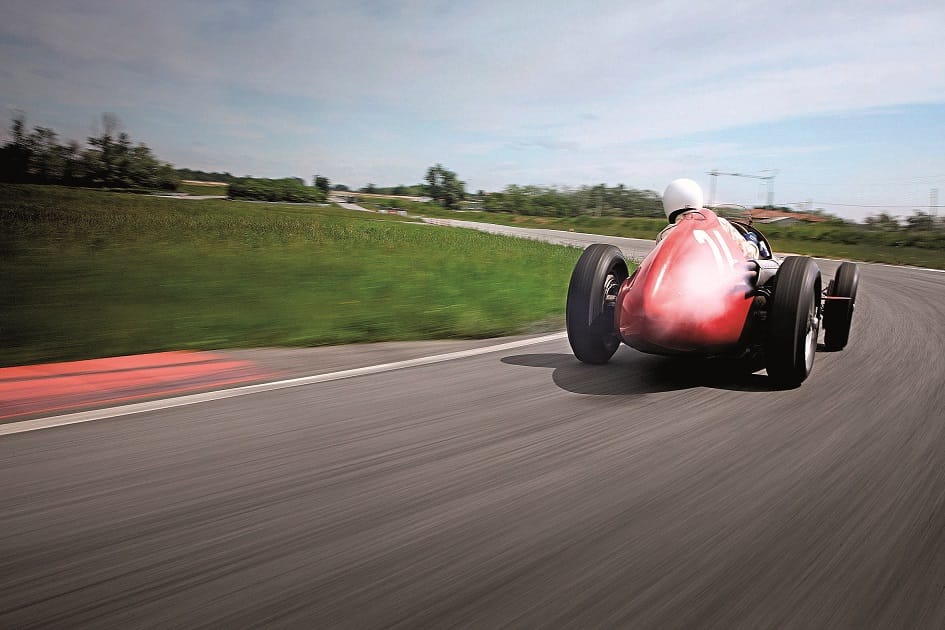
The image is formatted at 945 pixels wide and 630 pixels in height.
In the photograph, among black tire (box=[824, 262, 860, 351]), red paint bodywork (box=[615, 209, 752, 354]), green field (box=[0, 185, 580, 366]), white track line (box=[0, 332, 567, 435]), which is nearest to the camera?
white track line (box=[0, 332, 567, 435])

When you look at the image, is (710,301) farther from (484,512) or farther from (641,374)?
(484,512)

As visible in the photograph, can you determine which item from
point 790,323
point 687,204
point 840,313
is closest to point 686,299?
point 790,323

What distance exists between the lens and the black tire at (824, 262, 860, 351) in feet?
21.4

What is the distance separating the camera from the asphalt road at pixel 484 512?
2.12 meters

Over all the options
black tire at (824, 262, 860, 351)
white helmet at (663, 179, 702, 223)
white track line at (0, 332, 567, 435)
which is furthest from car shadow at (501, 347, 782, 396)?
black tire at (824, 262, 860, 351)

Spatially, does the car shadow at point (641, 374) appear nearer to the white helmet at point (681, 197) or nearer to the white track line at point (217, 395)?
the white track line at point (217, 395)

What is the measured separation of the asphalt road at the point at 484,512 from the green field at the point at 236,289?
3.30 metres

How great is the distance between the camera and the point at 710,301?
15.2ft

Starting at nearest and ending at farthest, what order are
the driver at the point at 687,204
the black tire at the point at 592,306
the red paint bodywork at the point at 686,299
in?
the red paint bodywork at the point at 686,299, the black tire at the point at 592,306, the driver at the point at 687,204

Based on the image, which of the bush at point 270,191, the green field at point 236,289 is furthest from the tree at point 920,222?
the bush at point 270,191

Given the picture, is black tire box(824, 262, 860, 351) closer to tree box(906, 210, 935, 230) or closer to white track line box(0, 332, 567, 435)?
white track line box(0, 332, 567, 435)

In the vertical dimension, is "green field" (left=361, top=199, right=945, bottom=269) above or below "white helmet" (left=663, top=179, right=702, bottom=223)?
below

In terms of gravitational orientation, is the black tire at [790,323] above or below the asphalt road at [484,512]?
above

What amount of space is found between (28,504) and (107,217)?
82.0ft
